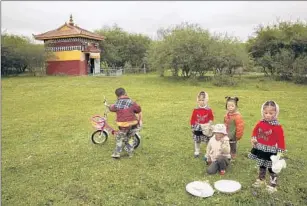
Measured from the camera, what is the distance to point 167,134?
29.0 ft

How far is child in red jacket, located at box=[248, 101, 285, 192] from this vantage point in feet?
16.4

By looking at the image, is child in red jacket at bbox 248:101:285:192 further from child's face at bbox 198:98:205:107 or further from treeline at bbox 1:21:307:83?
treeline at bbox 1:21:307:83

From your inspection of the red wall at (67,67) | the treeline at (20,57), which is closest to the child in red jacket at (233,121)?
the red wall at (67,67)

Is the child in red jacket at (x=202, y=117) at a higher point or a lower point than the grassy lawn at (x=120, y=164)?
higher

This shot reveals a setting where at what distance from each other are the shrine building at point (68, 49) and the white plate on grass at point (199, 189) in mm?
25844

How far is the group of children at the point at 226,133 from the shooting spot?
504 centimetres


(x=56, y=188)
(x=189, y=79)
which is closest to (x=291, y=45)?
(x=189, y=79)

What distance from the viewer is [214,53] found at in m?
23.9

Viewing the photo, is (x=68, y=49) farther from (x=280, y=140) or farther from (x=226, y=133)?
(x=280, y=140)

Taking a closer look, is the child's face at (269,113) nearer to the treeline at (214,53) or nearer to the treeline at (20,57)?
the treeline at (214,53)

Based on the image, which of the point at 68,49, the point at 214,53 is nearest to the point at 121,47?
the point at 68,49

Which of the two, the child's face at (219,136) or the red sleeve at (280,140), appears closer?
the red sleeve at (280,140)

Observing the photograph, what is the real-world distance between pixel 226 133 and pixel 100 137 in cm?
331

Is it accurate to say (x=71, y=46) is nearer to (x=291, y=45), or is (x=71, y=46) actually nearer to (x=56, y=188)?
(x=291, y=45)
